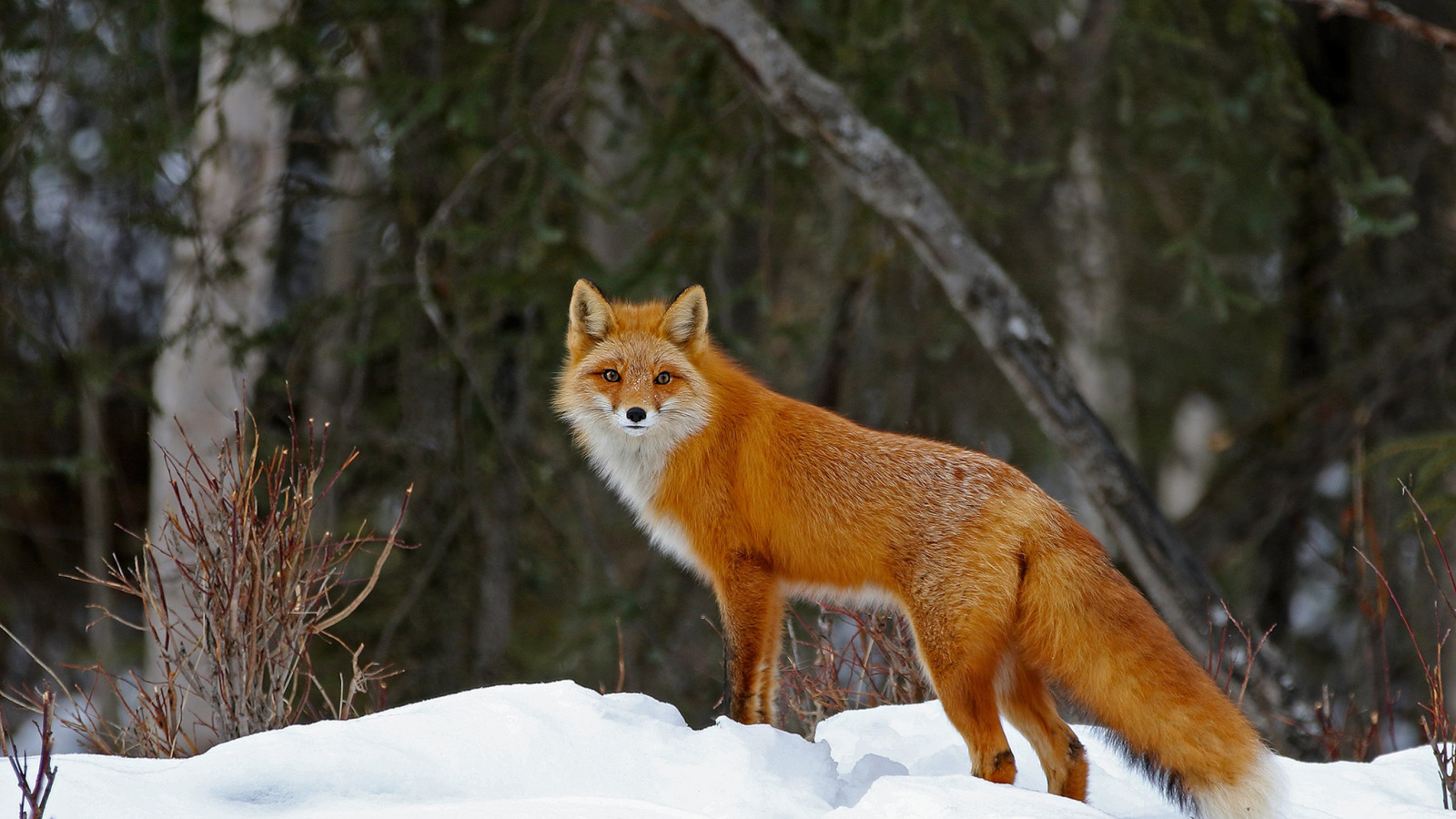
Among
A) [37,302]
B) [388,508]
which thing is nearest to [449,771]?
[388,508]

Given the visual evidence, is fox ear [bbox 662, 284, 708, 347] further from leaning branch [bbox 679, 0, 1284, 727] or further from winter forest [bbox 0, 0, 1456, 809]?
leaning branch [bbox 679, 0, 1284, 727]

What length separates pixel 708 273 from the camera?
8367mm

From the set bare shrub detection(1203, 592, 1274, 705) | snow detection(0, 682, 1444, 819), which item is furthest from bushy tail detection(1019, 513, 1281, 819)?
bare shrub detection(1203, 592, 1274, 705)

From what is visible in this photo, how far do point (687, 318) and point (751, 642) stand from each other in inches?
54.5

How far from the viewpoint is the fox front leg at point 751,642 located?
13.6 ft

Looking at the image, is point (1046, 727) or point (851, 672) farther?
point (851, 672)

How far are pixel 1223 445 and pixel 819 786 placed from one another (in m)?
7.01

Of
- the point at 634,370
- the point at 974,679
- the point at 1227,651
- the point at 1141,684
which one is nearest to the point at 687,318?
the point at 634,370

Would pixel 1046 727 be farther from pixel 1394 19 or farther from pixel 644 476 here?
pixel 1394 19

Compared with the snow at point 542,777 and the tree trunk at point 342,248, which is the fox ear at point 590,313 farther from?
the tree trunk at point 342,248

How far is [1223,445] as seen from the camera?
9.41m

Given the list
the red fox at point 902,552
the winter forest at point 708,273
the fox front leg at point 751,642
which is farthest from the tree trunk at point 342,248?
the fox front leg at point 751,642

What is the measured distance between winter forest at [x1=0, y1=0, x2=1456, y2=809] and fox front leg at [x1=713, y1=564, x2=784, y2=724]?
642 millimetres

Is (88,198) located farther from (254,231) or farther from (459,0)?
(459,0)
